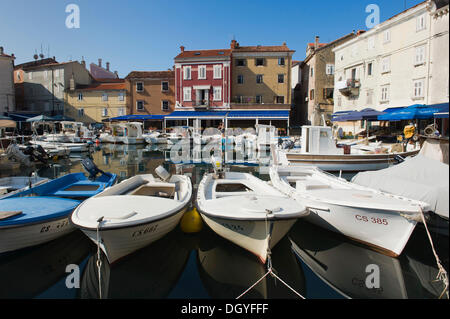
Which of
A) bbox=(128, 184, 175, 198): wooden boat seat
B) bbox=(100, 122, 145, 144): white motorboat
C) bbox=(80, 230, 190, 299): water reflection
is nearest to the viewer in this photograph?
bbox=(80, 230, 190, 299): water reflection

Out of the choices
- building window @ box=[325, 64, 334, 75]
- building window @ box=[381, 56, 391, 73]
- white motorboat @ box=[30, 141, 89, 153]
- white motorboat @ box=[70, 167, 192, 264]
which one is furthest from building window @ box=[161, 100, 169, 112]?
white motorboat @ box=[70, 167, 192, 264]

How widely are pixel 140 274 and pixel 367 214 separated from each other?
Result: 4.77 meters

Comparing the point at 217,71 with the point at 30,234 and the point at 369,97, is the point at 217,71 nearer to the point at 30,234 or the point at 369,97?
the point at 369,97

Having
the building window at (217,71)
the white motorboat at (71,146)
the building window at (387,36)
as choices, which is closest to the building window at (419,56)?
the building window at (387,36)

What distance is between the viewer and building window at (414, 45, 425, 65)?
21.2 metres

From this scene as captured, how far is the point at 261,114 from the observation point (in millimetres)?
34406

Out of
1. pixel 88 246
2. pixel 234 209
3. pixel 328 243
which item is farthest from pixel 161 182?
pixel 328 243

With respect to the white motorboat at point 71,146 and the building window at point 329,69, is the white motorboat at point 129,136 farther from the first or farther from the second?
the building window at point 329,69

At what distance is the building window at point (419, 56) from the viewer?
21.2m

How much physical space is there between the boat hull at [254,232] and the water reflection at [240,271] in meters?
0.30

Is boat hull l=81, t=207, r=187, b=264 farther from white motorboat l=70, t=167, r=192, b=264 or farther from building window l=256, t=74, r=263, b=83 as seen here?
building window l=256, t=74, r=263, b=83

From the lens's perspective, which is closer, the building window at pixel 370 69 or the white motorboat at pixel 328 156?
the white motorboat at pixel 328 156

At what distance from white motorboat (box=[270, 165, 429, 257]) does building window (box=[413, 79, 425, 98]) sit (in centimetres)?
1921

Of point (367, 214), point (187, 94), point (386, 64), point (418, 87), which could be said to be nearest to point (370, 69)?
point (386, 64)
